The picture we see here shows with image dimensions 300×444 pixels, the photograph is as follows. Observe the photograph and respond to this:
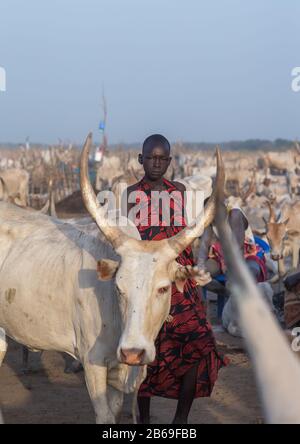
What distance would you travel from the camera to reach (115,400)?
14.2 ft

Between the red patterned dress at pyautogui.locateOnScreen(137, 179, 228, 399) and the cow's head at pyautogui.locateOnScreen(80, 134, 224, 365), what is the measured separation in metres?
0.43

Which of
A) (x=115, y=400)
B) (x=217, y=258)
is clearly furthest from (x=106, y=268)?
(x=217, y=258)

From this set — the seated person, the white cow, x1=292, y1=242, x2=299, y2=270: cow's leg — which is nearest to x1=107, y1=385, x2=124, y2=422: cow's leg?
the white cow

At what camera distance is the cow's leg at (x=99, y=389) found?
13.6ft

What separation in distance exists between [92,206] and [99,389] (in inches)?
38.6

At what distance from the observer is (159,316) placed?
379 cm

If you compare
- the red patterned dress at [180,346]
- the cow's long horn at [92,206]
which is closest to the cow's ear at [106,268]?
the cow's long horn at [92,206]

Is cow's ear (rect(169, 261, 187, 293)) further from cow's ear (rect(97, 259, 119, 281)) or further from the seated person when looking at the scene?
the seated person

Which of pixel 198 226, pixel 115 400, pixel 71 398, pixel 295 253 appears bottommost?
pixel 71 398

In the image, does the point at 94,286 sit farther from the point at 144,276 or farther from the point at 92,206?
the point at 144,276
